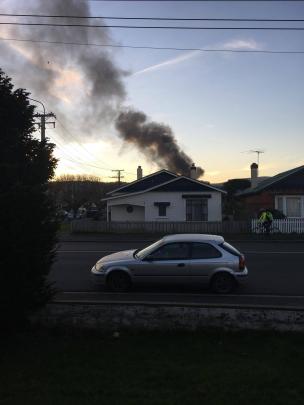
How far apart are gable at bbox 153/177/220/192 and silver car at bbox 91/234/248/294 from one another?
24759 mm

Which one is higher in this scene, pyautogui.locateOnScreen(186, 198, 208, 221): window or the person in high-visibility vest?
pyautogui.locateOnScreen(186, 198, 208, 221): window

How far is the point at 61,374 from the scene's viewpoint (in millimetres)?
5777

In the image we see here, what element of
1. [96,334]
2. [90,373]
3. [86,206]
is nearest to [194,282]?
[96,334]

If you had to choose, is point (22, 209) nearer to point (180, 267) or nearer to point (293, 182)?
point (180, 267)

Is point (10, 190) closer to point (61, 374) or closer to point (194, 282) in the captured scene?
point (61, 374)

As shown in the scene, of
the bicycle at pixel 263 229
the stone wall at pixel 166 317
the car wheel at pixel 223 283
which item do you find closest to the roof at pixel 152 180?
the bicycle at pixel 263 229

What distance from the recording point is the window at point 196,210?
119 feet

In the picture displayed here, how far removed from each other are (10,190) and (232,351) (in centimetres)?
383

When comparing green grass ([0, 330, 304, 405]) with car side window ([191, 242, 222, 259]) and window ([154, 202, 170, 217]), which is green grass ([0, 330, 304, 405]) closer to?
car side window ([191, 242, 222, 259])

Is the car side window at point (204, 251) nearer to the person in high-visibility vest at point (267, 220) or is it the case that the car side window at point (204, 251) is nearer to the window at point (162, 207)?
the person in high-visibility vest at point (267, 220)

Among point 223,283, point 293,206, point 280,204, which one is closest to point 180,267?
point 223,283

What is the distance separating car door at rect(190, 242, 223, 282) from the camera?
11.1 m

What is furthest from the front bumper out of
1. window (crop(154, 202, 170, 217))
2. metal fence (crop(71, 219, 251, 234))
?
window (crop(154, 202, 170, 217))

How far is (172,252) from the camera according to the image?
445 inches
